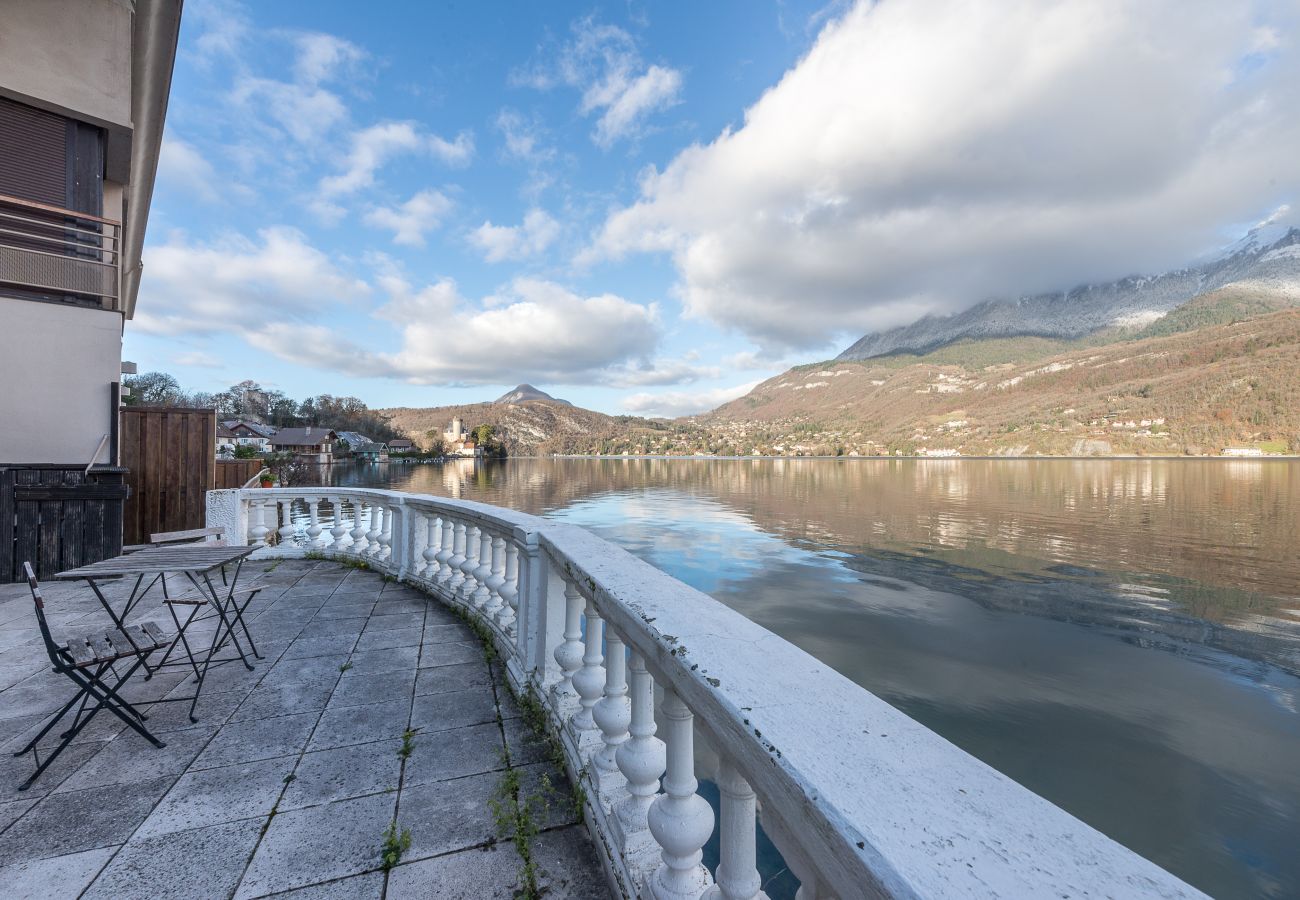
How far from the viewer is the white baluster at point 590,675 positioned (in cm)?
212

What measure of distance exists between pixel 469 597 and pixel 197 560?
1.78 m

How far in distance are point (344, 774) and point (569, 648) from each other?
1135 millimetres

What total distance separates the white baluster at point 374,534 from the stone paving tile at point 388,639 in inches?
90.3

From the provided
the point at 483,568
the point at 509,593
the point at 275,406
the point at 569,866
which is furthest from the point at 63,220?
the point at 275,406

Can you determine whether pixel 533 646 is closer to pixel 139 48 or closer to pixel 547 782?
pixel 547 782

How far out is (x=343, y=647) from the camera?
3793mm

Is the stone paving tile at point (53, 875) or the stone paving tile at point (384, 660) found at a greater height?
the stone paving tile at point (384, 660)

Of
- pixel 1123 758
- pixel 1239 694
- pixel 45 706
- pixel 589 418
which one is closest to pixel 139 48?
pixel 45 706

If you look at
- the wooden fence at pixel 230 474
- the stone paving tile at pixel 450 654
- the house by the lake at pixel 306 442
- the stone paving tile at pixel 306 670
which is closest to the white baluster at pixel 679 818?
the stone paving tile at pixel 450 654

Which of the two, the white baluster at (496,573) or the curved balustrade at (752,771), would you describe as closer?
the curved balustrade at (752,771)

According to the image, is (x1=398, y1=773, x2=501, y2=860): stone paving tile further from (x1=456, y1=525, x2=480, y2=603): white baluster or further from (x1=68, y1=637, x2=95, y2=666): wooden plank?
(x1=456, y1=525, x2=480, y2=603): white baluster

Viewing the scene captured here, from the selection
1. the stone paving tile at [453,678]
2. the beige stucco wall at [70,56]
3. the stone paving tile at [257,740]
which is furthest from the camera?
the beige stucco wall at [70,56]

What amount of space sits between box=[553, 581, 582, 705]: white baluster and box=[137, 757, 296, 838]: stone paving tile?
4.00 feet

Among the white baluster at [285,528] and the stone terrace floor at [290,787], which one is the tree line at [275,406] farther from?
the stone terrace floor at [290,787]
